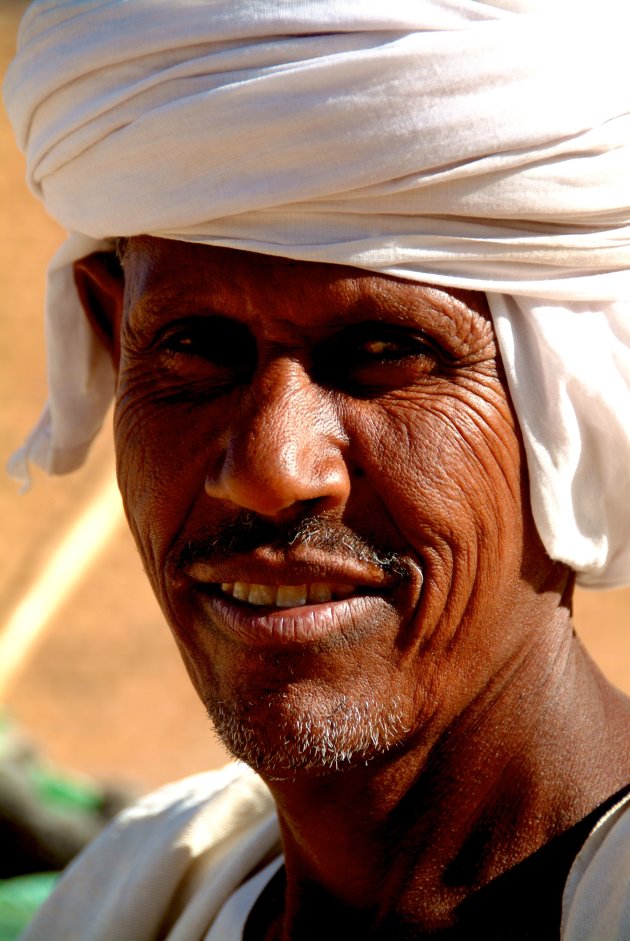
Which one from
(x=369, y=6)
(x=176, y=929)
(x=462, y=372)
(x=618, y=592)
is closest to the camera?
(x=369, y=6)

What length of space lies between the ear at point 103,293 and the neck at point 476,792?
1081mm

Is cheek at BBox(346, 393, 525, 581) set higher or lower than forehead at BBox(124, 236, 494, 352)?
lower

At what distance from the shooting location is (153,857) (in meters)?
2.94

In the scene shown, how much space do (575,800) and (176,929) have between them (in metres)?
1.06

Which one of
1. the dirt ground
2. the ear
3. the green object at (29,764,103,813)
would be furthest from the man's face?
the dirt ground

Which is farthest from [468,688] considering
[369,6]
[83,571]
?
[83,571]

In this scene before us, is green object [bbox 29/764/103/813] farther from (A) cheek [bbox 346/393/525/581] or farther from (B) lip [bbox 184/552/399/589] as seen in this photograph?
(A) cheek [bbox 346/393/525/581]

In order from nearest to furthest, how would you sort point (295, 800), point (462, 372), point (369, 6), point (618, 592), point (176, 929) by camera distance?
point (369, 6)
point (462, 372)
point (295, 800)
point (176, 929)
point (618, 592)

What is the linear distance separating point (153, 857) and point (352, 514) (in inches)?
49.5

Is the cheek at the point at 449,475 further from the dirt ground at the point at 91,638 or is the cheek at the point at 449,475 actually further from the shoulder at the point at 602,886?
the dirt ground at the point at 91,638

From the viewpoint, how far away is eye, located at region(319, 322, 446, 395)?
2.17m

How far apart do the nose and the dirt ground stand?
14.7 feet

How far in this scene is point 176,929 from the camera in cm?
274

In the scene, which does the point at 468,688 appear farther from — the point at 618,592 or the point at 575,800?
the point at 618,592
